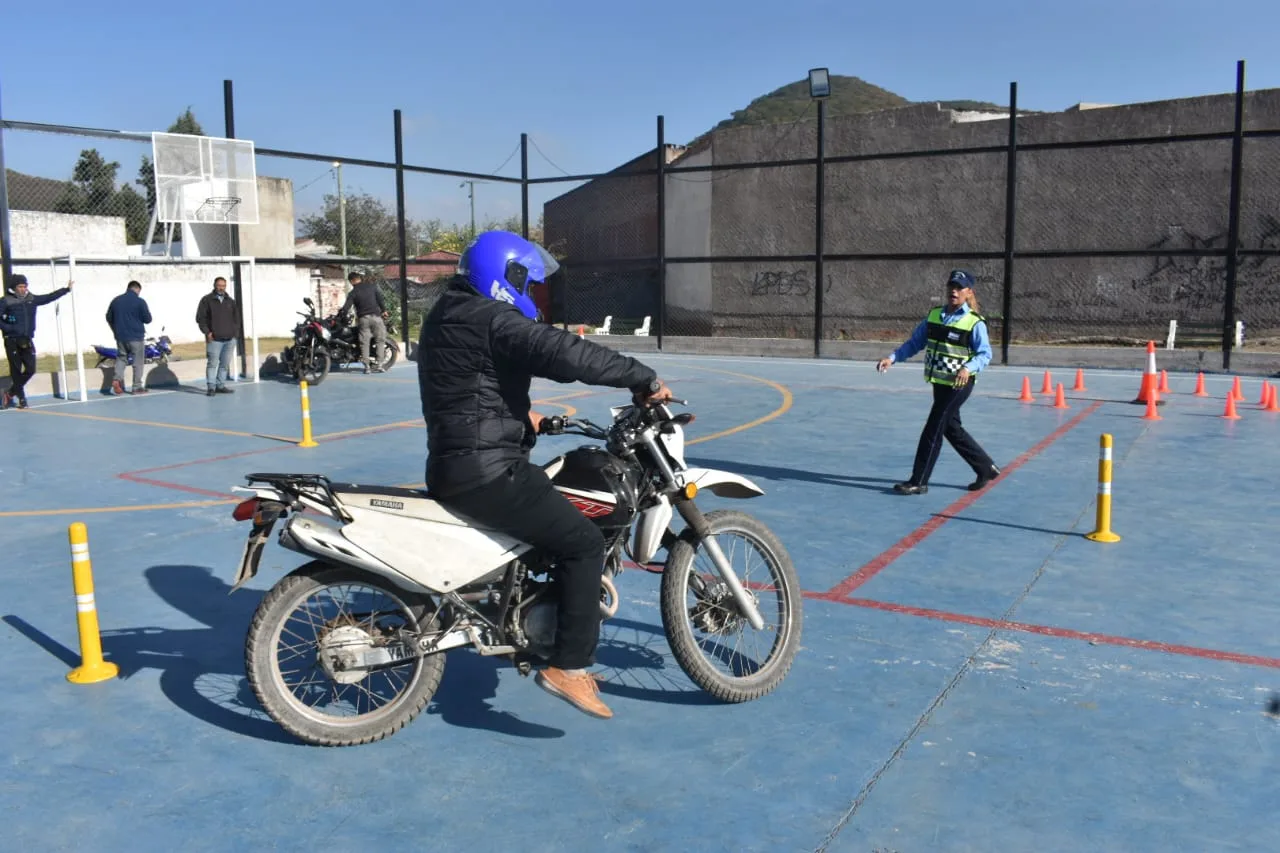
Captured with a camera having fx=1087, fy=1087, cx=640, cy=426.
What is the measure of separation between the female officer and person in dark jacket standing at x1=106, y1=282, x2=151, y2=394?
11692 millimetres

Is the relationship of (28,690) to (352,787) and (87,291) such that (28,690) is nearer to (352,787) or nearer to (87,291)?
(352,787)

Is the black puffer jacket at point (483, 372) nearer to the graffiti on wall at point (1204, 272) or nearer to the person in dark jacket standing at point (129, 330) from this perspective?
the person in dark jacket standing at point (129, 330)

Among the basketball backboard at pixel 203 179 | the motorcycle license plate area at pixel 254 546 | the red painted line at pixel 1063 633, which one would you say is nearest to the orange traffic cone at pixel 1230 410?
the red painted line at pixel 1063 633

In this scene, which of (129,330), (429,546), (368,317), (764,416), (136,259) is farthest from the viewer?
(368,317)

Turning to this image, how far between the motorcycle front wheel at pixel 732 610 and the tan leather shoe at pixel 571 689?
42 cm

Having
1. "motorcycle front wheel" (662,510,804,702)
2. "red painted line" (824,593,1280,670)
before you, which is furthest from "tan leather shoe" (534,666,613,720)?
"red painted line" (824,593,1280,670)

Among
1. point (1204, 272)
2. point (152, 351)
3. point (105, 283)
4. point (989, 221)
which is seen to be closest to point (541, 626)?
point (152, 351)

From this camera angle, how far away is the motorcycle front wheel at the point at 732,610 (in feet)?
14.6

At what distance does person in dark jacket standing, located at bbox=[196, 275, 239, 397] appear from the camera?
52.5 ft

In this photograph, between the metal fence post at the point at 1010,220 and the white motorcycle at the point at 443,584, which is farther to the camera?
the metal fence post at the point at 1010,220

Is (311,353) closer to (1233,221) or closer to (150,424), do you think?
(150,424)

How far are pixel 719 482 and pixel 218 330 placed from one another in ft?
43.4

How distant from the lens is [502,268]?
4.02m

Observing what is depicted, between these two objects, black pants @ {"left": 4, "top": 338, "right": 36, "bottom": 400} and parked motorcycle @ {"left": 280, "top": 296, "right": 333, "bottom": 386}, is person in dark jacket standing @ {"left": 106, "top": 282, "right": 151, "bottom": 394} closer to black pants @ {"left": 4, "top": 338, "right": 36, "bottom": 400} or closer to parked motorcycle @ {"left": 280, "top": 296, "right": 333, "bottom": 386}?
black pants @ {"left": 4, "top": 338, "right": 36, "bottom": 400}
